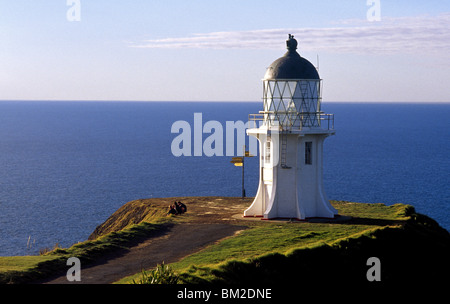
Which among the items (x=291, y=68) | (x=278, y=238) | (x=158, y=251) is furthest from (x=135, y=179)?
(x=158, y=251)

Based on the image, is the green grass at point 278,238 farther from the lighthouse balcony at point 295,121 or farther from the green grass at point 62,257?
the lighthouse balcony at point 295,121

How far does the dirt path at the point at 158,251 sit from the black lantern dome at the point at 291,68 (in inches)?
379

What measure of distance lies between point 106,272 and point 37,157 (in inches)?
4519

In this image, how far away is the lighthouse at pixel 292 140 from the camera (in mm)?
39156

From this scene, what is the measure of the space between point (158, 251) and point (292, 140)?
12.1m

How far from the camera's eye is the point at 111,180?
101 metres

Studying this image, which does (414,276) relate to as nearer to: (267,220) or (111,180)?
(267,220)

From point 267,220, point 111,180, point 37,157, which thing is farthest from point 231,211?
point 37,157

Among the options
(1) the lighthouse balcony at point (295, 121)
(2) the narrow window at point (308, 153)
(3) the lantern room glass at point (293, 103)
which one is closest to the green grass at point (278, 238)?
(2) the narrow window at point (308, 153)

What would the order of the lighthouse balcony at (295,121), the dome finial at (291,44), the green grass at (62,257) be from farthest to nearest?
the dome finial at (291,44)
the lighthouse balcony at (295,121)
the green grass at (62,257)

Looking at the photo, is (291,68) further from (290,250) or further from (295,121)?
(290,250)

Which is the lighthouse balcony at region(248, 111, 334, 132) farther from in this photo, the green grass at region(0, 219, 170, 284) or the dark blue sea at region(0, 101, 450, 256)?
the dark blue sea at region(0, 101, 450, 256)

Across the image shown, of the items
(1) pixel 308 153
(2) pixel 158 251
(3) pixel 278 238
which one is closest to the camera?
(2) pixel 158 251

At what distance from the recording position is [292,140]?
1540 inches
